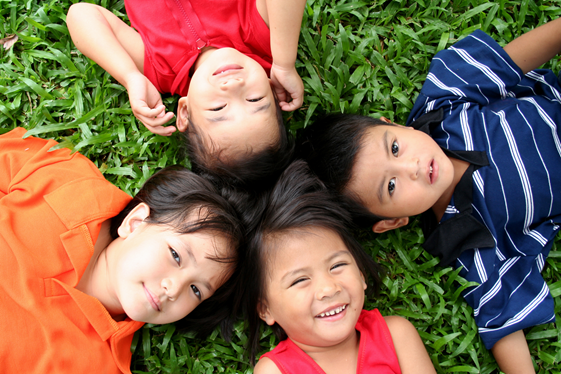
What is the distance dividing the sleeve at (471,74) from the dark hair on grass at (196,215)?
4.10ft

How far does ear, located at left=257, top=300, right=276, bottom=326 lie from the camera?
193 cm

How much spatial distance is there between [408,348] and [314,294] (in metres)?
0.59

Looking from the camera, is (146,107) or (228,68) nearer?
(228,68)

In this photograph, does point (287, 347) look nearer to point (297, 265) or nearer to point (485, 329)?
Result: point (297, 265)

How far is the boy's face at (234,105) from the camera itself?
1848 mm

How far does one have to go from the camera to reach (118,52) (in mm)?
2117

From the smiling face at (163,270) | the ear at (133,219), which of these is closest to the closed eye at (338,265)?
the smiling face at (163,270)

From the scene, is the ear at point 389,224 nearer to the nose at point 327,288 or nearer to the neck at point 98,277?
the nose at point 327,288

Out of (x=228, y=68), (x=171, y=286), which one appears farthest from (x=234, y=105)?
(x=171, y=286)

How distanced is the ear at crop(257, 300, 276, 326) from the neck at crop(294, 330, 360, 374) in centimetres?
18

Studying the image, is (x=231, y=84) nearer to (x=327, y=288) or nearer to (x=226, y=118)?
(x=226, y=118)

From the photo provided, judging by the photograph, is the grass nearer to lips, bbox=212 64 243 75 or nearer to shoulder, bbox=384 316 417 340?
shoulder, bbox=384 316 417 340

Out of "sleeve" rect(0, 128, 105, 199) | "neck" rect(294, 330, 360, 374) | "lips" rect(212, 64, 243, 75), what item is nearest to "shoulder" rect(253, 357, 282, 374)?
"neck" rect(294, 330, 360, 374)

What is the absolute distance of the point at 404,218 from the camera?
217cm
